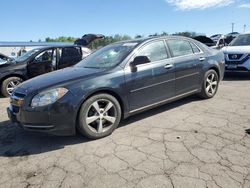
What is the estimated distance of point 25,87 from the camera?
4.09 meters

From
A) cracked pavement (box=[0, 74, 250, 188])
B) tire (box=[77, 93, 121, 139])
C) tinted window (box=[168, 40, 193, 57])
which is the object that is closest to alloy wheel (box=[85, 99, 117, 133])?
tire (box=[77, 93, 121, 139])

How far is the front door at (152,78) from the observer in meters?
4.44

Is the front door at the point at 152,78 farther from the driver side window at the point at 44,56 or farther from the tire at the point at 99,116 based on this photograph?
the driver side window at the point at 44,56

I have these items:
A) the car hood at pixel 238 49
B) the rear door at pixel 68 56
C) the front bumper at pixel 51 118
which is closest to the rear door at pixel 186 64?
the front bumper at pixel 51 118

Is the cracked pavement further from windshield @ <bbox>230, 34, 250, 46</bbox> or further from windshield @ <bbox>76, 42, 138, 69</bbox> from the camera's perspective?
windshield @ <bbox>230, 34, 250, 46</bbox>

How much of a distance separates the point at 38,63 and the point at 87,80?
200 inches

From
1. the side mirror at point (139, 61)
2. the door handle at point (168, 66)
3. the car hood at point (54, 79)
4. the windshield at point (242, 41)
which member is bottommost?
the car hood at point (54, 79)

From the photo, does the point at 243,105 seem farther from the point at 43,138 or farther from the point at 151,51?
the point at 43,138

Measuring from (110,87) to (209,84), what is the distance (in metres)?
2.95

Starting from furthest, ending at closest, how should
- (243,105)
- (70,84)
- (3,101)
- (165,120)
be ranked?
(3,101), (243,105), (165,120), (70,84)

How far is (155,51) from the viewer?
4918mm

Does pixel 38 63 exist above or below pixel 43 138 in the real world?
above

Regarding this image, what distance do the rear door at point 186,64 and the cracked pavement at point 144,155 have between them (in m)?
0.62

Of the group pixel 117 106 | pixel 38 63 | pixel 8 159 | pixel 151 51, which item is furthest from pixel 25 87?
pixel 38 63
